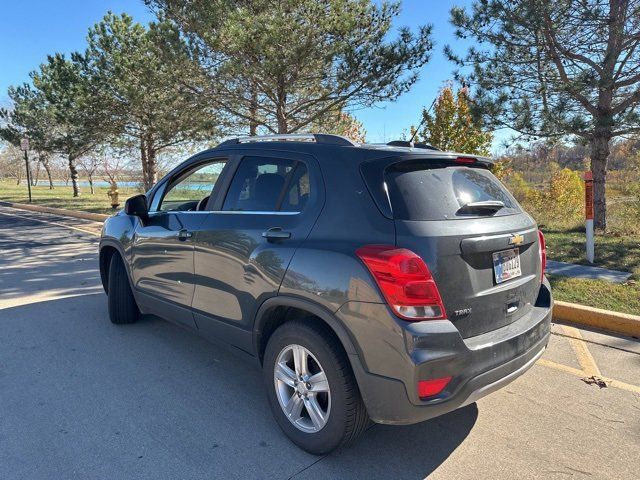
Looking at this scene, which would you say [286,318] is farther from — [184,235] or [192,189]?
[192,189]

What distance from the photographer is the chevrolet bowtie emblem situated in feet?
8.71

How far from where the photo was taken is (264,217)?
116 inches

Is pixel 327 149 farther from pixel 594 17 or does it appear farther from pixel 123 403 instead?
pixel 594 17

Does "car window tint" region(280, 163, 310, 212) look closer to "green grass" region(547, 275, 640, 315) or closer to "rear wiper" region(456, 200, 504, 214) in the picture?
"rear wiper" region(456, 200, 504, 214)

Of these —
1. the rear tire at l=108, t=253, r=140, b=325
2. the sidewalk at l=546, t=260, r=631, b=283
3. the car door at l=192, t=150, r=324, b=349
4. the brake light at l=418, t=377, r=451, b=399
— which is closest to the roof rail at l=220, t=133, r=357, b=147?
the car door at l=192, t=150, r=324, b=349

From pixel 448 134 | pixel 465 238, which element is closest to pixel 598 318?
pixel 465 238

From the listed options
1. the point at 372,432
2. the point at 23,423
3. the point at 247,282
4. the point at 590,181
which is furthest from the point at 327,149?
the point at 590,181

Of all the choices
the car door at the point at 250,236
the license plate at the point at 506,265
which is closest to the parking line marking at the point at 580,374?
the license plate at the point at 506,265

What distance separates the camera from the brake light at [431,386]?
2.18 meters

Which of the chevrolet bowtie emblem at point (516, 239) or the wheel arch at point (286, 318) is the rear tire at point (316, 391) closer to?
the wheel arch at point (286, 318)

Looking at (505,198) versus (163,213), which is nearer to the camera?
(505,198)

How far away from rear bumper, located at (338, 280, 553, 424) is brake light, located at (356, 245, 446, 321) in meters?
0.05

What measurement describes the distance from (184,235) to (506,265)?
239 cm

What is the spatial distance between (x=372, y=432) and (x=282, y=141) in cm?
204
